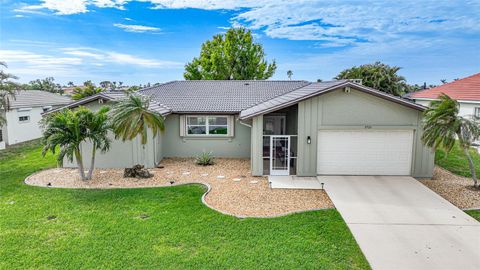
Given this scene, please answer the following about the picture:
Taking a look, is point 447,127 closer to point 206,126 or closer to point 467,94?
point 206,126

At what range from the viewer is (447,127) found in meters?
11.1

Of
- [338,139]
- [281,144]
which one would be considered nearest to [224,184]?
[281,144]

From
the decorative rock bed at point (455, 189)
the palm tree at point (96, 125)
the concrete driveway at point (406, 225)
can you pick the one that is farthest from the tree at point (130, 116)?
the decorative rock bed at point (455, 189)

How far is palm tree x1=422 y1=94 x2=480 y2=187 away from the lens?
35.5 ft

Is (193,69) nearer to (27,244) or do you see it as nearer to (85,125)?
(85,125)

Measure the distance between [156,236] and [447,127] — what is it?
10800 mm

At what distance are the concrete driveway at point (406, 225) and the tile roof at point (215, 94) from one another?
311 inches

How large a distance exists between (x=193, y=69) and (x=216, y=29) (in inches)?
244

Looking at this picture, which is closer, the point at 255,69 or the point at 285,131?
the point at 285,131

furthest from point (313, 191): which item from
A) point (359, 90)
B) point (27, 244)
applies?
point (27, 244)

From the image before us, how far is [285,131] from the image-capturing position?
17.5 metres

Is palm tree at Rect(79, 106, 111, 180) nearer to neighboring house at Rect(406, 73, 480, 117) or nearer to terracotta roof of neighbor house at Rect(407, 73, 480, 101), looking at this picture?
neighboring house at Rect(406, 73, 480, 117)

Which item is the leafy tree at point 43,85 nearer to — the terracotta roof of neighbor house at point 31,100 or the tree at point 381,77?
the terracotta roof of neighbor house at point 31,100

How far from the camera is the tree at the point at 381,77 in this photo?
35.6m
